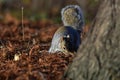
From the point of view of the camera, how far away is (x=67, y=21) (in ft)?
21.4

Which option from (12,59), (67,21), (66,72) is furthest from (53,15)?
(66,72)

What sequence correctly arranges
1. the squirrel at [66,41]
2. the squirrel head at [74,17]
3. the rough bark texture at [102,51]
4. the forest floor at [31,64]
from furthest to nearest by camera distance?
the squirrel head at [74,17]
the squirrel at [66,41]
the forest floor at [31,64]
the rough bark texture at [102,51]

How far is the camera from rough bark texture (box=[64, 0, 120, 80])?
4.27 meters

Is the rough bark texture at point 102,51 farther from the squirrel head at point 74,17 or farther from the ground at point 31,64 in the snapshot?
the squirrel head at point 74,17

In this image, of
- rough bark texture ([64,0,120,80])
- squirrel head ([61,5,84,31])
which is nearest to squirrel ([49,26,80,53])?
squirrel head ([61,5,84,31])

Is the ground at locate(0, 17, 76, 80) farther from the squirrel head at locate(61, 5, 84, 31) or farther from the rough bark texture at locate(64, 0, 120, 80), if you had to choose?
the squirrel head at locate(61, 5, 84, 31)

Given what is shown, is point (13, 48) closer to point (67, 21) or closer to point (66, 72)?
point (67, 21)

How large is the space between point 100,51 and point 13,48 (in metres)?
1.79

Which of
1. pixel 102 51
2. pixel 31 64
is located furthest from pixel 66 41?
pixel 102 51

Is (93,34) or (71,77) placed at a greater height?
(93,34)

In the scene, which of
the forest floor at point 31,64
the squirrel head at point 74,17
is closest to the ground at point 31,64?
the forest floor at point 31,64

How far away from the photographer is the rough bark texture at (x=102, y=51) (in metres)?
4.27

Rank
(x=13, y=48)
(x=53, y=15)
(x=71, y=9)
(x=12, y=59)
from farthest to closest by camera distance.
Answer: (x=53, y=15) → (x=71, y=9) → (x=13, y=48) → (x=12, y=59)

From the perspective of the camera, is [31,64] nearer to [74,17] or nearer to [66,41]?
[66,41]
